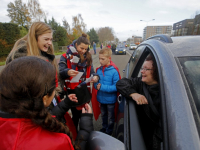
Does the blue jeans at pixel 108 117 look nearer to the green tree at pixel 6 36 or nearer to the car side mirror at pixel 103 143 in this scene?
the car side mirror at pixel 103 143

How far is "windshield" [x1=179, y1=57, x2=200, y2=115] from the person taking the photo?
895 mm

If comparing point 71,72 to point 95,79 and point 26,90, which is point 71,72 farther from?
point 26,90

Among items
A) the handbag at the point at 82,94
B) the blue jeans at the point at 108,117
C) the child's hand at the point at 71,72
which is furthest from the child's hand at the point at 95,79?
the blue jeans at the point at 108,117

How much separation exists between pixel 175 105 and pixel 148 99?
555mm

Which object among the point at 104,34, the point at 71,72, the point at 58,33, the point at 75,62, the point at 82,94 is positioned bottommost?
the point at 82,94

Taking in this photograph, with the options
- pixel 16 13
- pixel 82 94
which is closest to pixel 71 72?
pixel 82 94

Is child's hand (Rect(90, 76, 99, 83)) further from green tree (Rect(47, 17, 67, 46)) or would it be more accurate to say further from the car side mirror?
green tree (Rect(47, 17, 67, 46))

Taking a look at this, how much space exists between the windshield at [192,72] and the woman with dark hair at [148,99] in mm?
313

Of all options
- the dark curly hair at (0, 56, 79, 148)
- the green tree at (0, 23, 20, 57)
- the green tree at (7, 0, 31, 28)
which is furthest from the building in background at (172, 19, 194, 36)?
the green tree at (7, 0, 31, 28)

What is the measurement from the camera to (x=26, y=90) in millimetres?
674

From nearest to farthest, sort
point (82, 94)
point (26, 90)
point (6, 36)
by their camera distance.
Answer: point (26, 90), point (82, 94), point (6, 36)

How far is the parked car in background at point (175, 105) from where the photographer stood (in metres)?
0.68

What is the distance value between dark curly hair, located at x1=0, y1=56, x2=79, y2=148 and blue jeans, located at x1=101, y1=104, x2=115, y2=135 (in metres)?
1.58

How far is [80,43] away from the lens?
81.4 inches
